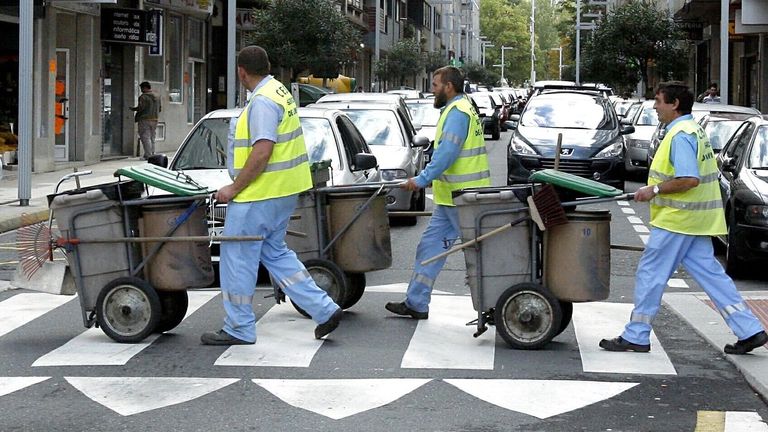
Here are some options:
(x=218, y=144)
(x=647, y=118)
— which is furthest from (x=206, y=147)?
(x=647, y=118)

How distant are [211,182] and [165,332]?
3157 millimetres

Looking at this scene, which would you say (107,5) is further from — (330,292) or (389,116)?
(330,292)

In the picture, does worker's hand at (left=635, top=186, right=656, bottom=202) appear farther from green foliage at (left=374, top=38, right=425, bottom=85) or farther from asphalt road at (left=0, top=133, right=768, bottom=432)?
green foliage at (left=374, top=38, right=425, bottom=85)

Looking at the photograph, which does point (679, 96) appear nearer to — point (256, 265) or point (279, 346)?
point (256, 265)

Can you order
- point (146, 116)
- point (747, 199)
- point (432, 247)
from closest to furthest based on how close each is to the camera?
point (432, 247)
point (747, 199)
point (146, 116)

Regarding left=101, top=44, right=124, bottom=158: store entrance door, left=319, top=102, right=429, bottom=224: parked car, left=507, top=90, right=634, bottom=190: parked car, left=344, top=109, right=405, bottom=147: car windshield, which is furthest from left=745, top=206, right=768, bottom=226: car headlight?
left=101, top=44, right=124, bottom=158: store entrance door

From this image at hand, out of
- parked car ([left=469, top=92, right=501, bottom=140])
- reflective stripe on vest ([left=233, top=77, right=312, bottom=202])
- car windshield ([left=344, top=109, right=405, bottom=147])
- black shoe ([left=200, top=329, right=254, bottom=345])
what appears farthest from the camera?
parked car ([left=469, top=92, right=501, bottom=140])

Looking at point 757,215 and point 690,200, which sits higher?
point 690,200

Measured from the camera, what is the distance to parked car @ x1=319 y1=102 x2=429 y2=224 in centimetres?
1712

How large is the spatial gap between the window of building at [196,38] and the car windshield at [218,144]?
23653 millimetres

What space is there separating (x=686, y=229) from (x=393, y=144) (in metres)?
9.86

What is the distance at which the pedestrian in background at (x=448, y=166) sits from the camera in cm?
959

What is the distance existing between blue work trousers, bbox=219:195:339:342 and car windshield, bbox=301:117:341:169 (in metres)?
4.82

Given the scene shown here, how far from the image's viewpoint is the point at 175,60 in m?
36.2
